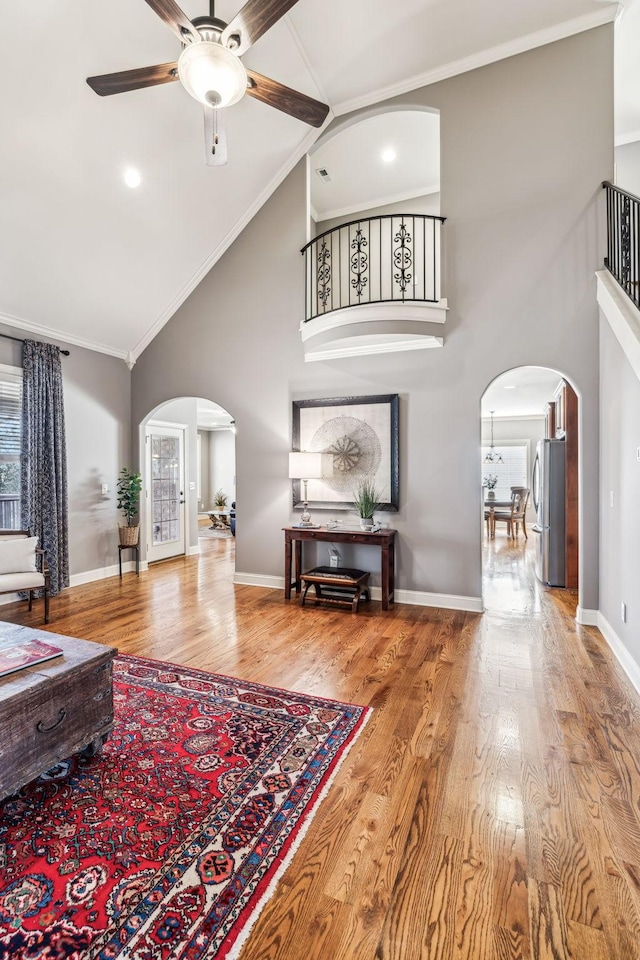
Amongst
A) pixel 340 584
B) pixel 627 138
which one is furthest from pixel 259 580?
pixel 627 138

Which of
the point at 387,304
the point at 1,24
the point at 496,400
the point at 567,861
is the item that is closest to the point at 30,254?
the point at 1,24

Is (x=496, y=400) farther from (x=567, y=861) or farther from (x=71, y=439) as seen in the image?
(x=567, y=861)

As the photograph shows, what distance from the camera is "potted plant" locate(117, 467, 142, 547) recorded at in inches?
239

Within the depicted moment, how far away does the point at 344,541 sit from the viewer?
4.59 m

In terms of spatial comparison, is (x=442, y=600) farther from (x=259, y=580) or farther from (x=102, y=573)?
(x=102, y=573)

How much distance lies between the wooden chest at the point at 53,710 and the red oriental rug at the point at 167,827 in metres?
0.16

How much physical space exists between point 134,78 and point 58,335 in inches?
132

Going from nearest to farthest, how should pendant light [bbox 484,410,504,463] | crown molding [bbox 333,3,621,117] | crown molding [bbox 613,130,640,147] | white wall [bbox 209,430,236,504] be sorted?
1. crown molding [bbox 333,3,621,117]
2. crown molding [bbox 613,130,640,147]
3. pendant light [bbox 484,410,504,463]
4. white wall [bbox 209,430,236,504]

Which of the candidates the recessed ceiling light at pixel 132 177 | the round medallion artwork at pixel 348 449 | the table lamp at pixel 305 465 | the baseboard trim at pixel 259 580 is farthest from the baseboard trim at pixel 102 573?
the recessed ceiling light at pixel 132 177

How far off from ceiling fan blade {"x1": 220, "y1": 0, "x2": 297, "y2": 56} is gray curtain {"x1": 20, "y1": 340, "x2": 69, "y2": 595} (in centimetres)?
382

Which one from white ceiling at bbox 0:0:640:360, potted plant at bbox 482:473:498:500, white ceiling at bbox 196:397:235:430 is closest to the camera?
white ceiling at bbox 0:0:640:360

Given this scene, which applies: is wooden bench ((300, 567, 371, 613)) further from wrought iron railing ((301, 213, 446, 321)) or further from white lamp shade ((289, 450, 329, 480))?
wrought iron railing ((301, 213, 446, 321))

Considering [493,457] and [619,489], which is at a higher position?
[493,457]

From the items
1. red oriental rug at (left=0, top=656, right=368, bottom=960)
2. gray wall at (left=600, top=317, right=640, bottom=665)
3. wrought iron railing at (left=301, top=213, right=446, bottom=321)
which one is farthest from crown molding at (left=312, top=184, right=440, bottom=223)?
red oriental rug at (left=0, top=656, right=368, bottom=960)
